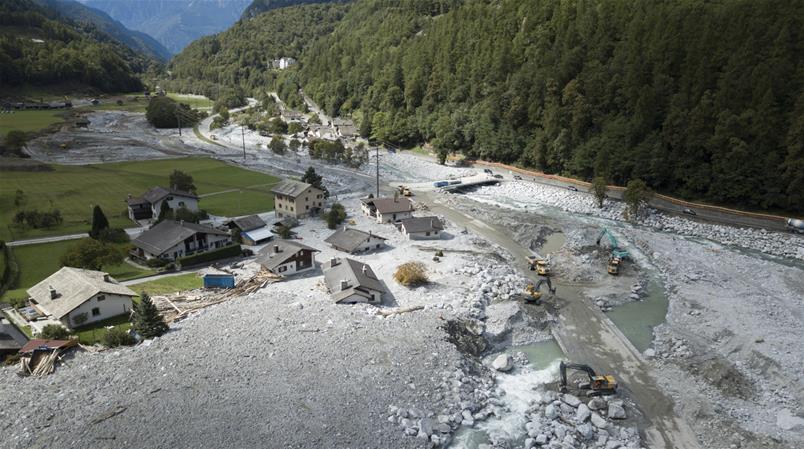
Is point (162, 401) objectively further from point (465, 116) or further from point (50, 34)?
point (50, 34)

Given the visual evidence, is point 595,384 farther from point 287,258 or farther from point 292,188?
point 292,188

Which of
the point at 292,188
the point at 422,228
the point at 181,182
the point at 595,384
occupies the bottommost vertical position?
the point at 595,384

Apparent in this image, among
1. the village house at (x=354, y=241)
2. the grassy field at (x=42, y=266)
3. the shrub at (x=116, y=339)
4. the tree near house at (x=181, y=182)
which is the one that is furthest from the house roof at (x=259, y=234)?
the shrub at (x=116, y=339)

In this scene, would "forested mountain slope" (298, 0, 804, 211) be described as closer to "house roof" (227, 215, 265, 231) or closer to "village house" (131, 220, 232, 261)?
"house roof" (227, 215, 265, 231)

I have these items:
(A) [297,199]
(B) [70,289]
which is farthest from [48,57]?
(B) [70,289]

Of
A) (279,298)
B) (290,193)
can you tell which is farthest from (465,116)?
(279,298)

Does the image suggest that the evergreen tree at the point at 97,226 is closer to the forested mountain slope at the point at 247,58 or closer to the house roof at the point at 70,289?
the house roof at the point at 70,289

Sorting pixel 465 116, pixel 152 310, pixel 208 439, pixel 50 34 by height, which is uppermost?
pixel 50 34

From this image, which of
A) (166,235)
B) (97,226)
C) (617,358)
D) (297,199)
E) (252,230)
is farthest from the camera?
(297,199)
